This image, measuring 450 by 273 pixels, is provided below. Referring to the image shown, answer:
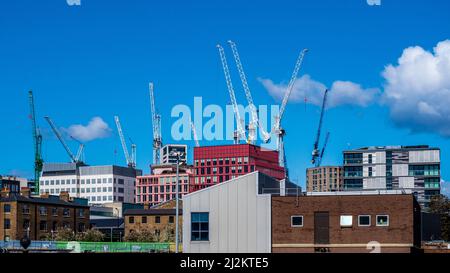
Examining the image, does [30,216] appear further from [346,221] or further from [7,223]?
[346,221]

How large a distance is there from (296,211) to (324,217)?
9.66 ft

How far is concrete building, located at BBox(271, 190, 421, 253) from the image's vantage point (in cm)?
7494

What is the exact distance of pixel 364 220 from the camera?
76.0m

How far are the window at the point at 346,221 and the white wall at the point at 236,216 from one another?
755 cm

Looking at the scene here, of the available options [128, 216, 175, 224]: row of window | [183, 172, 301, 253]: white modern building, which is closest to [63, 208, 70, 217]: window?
[128, 216, 175, 224]: row of window

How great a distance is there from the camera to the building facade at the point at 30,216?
177250mm

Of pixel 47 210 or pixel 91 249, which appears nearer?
pixel 91 249

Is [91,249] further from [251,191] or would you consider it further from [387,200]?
[387,200]

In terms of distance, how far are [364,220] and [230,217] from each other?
13.7 meters

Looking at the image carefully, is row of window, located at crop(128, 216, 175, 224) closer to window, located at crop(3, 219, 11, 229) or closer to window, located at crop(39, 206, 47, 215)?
window, located at crop(39, 206, 47, 215)

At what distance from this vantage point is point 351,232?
76000mm

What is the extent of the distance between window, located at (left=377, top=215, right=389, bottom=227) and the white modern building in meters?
11.2
